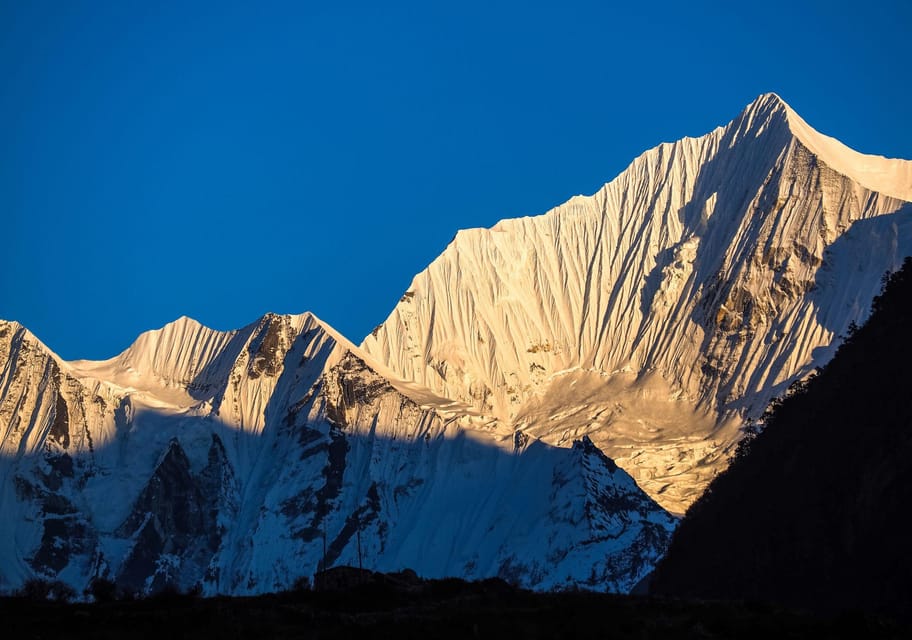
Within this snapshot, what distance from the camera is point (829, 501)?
88.9m

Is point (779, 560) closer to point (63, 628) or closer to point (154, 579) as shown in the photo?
point (63, 628)

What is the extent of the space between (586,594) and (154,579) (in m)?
131

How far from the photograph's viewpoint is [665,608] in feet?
213

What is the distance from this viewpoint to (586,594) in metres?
73.6

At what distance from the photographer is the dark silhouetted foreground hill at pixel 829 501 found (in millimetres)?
81000

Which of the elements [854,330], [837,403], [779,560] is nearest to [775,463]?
[837,403]

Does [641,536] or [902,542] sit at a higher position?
[641,536]

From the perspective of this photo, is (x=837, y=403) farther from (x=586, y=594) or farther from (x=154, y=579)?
(x=154, y=579)

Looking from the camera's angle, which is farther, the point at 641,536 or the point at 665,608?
the point at 641,536

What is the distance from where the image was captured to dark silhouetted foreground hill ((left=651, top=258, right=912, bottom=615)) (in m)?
81.0

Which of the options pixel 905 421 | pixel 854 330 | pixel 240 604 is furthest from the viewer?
pixel 854 330

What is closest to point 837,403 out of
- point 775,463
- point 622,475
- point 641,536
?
point 775,463

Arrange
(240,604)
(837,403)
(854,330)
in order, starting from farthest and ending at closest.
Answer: (854,330) < (837,403) < (240,604)

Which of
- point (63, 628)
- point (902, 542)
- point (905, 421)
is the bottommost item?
point (63, 628)
